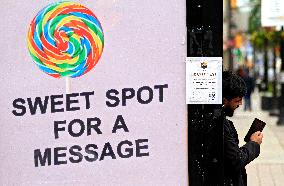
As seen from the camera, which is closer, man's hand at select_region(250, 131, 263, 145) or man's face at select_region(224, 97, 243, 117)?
man's face at select_region(224, 97, 243, 117)

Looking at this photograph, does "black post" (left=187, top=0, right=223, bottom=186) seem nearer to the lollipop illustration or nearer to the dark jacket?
the dark jacket

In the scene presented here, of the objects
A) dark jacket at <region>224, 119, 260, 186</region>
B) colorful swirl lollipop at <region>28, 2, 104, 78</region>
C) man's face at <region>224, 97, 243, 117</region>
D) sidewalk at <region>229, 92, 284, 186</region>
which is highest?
colorful swirl lollipop at <region>28, 2, 104, 78</region>

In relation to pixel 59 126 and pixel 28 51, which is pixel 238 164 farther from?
pixel 28 51

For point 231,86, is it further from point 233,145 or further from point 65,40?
point 65,40

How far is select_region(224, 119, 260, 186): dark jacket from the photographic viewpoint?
14.2ft

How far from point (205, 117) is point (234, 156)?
0.38m

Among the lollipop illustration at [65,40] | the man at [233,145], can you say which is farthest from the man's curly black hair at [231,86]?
the lollipop illustration at [65,40]

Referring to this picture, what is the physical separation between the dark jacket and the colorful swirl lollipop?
0.89m

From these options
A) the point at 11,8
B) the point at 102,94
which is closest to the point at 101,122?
the point at 102,94

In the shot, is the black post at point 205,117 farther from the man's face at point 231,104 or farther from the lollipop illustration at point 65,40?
the lollipop illustration at point 65,40

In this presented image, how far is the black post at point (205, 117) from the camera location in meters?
4.02

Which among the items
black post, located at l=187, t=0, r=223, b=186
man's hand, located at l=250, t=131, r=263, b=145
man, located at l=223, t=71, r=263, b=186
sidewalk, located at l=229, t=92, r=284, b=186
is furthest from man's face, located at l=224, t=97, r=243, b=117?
sidewalk, located at l=229, t=92, r=284, b=186

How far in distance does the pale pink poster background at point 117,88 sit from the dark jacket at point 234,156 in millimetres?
341

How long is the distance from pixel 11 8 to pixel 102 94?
26.3 inches
